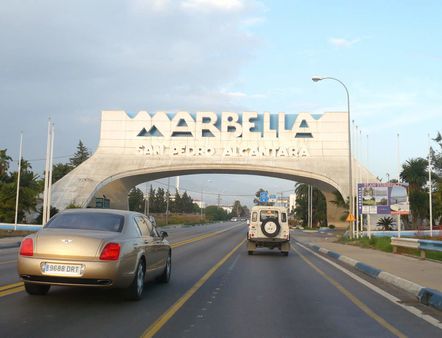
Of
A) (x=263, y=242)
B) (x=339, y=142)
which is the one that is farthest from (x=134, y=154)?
(x=263, y=242)

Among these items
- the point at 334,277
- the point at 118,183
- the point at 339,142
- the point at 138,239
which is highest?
the point at 339,142

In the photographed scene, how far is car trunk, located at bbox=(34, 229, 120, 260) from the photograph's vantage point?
8.01 metres

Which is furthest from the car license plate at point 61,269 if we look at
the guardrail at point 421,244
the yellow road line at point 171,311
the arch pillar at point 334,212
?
the arch pillar at point 334,212

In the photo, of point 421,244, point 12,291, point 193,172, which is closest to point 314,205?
point 193,172

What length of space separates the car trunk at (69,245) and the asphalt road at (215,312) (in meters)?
0.88

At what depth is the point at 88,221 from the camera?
9.07m

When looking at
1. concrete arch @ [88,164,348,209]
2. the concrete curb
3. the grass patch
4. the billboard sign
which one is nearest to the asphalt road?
the concrete curb

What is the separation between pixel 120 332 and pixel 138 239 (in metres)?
2.79

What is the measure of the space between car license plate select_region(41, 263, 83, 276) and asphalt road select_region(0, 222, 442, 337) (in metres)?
0.58

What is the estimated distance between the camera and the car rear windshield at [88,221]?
892 centimetres

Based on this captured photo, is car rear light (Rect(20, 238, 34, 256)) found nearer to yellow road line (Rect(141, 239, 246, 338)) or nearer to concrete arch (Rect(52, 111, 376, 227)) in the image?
yellow road line (Rect(141, 239, 246, 338))

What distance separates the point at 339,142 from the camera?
65.1 metres

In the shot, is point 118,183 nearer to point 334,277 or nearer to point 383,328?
point 334,277

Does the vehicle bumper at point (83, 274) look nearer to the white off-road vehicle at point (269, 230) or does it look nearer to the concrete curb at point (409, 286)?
the concrete curb at point (409, 286)
